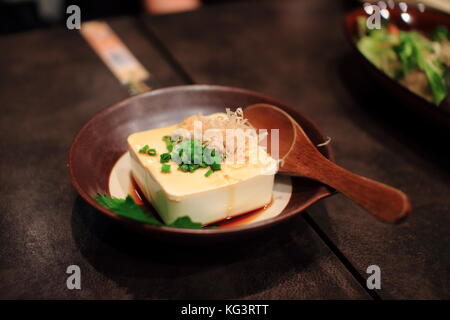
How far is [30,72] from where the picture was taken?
2.05 meters

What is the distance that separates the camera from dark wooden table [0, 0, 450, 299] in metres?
Answer: 1.10

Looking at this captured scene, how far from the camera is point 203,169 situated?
1188 mm

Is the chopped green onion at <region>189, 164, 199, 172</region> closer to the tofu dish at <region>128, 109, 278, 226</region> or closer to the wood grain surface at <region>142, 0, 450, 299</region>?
the tofu dish at <region>128, 109, 278, 226</region>

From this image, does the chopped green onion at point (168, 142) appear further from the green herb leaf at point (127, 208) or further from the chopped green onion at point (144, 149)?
the green herb leaf at point (127, 208)

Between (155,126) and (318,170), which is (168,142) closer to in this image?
(155,126)

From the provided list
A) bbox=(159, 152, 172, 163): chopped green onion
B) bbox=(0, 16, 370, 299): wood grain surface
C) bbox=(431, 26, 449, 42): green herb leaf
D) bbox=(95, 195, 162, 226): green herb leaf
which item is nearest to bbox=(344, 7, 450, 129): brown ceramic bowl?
bbox=(431, 26, 449, 42): green herb leaf

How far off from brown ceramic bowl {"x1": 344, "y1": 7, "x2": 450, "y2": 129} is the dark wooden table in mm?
160

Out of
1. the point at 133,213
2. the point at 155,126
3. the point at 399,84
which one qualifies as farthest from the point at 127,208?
the point at 399,84

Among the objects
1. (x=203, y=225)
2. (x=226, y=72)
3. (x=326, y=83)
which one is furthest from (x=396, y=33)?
(x=203, y=225)

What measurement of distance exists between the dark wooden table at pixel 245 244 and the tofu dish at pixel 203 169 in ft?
0.41

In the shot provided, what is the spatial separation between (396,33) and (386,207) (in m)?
1.52

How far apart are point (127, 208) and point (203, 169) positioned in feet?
0.81

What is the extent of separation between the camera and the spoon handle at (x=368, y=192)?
97cm
